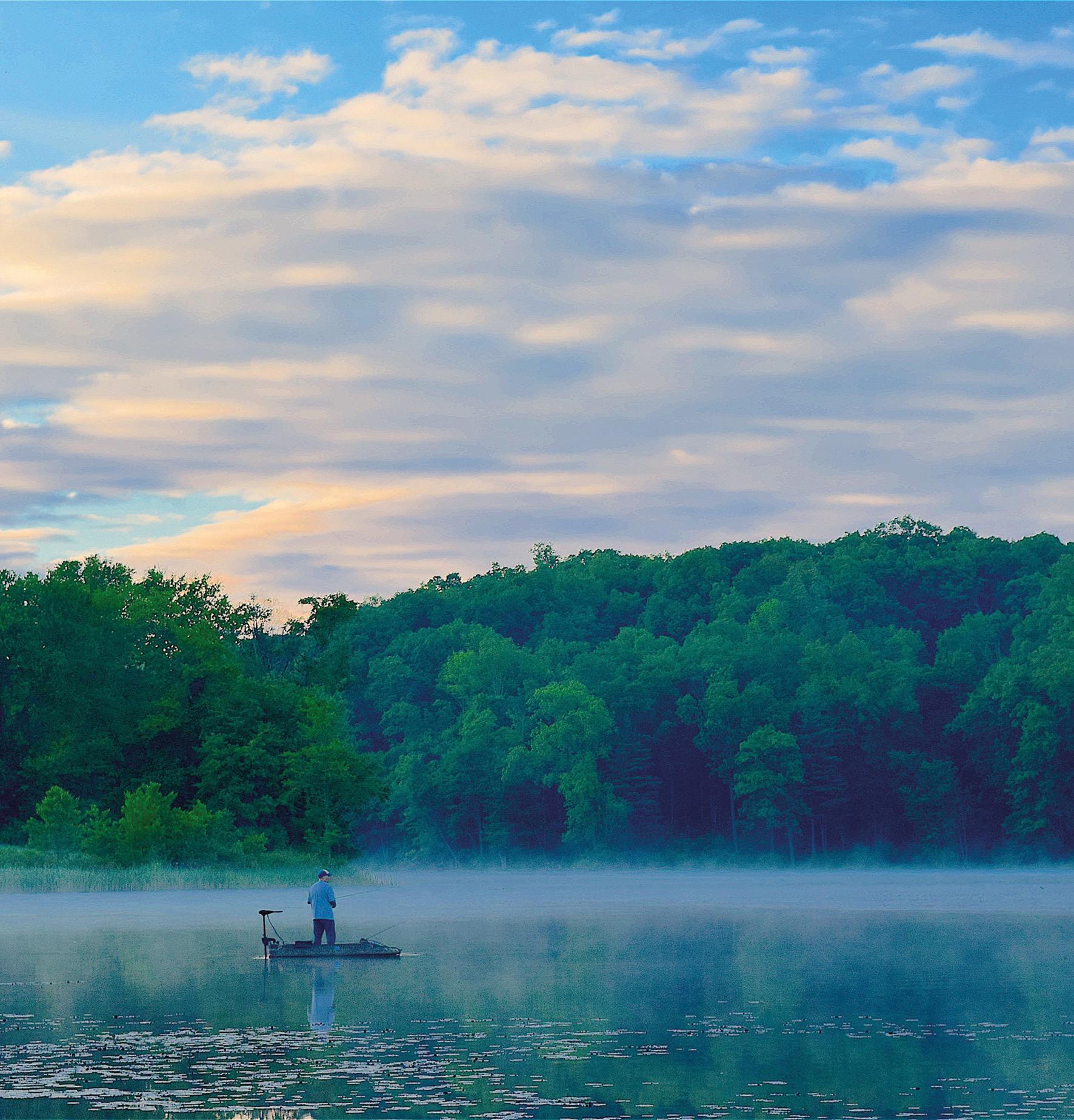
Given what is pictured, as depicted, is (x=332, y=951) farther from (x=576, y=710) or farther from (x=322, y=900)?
(x=576, y=710)

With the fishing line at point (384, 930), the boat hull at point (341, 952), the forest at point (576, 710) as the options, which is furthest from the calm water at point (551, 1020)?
the forest at point (576, 710)

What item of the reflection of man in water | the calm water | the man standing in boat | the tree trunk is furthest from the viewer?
the tree trunk

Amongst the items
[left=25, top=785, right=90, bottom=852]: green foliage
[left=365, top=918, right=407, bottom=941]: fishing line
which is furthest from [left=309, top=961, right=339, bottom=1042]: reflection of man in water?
[left=25, top=785, right=90, bottom=852]: green foliage

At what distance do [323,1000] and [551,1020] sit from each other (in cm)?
497

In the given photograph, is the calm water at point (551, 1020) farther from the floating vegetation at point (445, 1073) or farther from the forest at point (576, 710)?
the forest at point (576, 710)

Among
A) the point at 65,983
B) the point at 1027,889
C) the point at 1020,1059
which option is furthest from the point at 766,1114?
the point at 1027,889

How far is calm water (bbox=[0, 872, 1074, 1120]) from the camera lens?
18641 millimetres

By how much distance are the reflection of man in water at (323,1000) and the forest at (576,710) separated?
4349 centimetres

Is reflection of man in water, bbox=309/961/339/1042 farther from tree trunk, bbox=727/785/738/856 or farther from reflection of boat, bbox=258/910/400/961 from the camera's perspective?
tree trunk, bbox=727/785/738/856

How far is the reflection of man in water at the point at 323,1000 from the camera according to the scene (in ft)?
81.8

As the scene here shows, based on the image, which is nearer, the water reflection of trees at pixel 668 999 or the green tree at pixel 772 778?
the water reflection of trees at pixel 668 999

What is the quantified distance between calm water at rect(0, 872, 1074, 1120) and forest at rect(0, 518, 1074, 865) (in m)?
35.4

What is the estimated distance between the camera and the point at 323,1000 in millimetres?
28812

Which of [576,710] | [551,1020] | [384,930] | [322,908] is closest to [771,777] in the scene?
[576,710]
